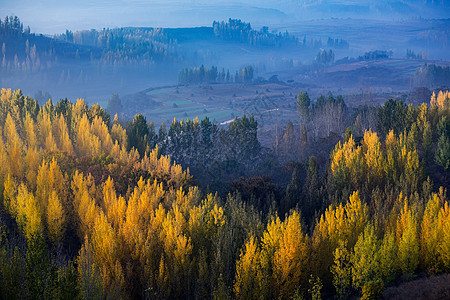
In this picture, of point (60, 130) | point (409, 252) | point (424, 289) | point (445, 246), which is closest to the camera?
point (424, 289)

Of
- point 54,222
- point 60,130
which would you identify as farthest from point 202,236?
point 60,130

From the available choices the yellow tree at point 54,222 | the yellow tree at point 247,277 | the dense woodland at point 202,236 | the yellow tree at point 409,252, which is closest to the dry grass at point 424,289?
the dense woodland at point 202,236

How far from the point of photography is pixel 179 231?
36781mm

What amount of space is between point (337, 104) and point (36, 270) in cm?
11029

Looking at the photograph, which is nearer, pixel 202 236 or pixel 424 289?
pixel 424 289

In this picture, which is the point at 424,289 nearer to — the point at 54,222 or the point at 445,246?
the point at 445,246

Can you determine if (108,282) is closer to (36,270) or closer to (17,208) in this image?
(36,270)

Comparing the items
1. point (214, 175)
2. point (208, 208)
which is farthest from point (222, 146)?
point (208, 208)

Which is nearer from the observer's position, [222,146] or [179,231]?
[179,231]

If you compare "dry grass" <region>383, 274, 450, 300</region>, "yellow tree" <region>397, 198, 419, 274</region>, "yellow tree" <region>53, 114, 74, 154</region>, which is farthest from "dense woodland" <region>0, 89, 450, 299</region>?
"yellow tree" <region>53, 114, 74, 154</region>

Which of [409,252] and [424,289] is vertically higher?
[409,252]

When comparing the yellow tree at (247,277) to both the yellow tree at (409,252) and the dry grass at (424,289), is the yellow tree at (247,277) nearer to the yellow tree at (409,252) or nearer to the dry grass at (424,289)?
the dry grass at (424,289)

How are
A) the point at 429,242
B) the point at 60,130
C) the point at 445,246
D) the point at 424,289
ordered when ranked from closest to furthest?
the point at 424,289, the point at 445,246, the point at 429,242, the point at 60,130

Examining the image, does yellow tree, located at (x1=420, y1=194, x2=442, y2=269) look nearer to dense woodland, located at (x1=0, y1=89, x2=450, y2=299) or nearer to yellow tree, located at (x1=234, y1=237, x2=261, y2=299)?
dense woodland, located at (x1=0, y1=89, x2=450, y2=299)
